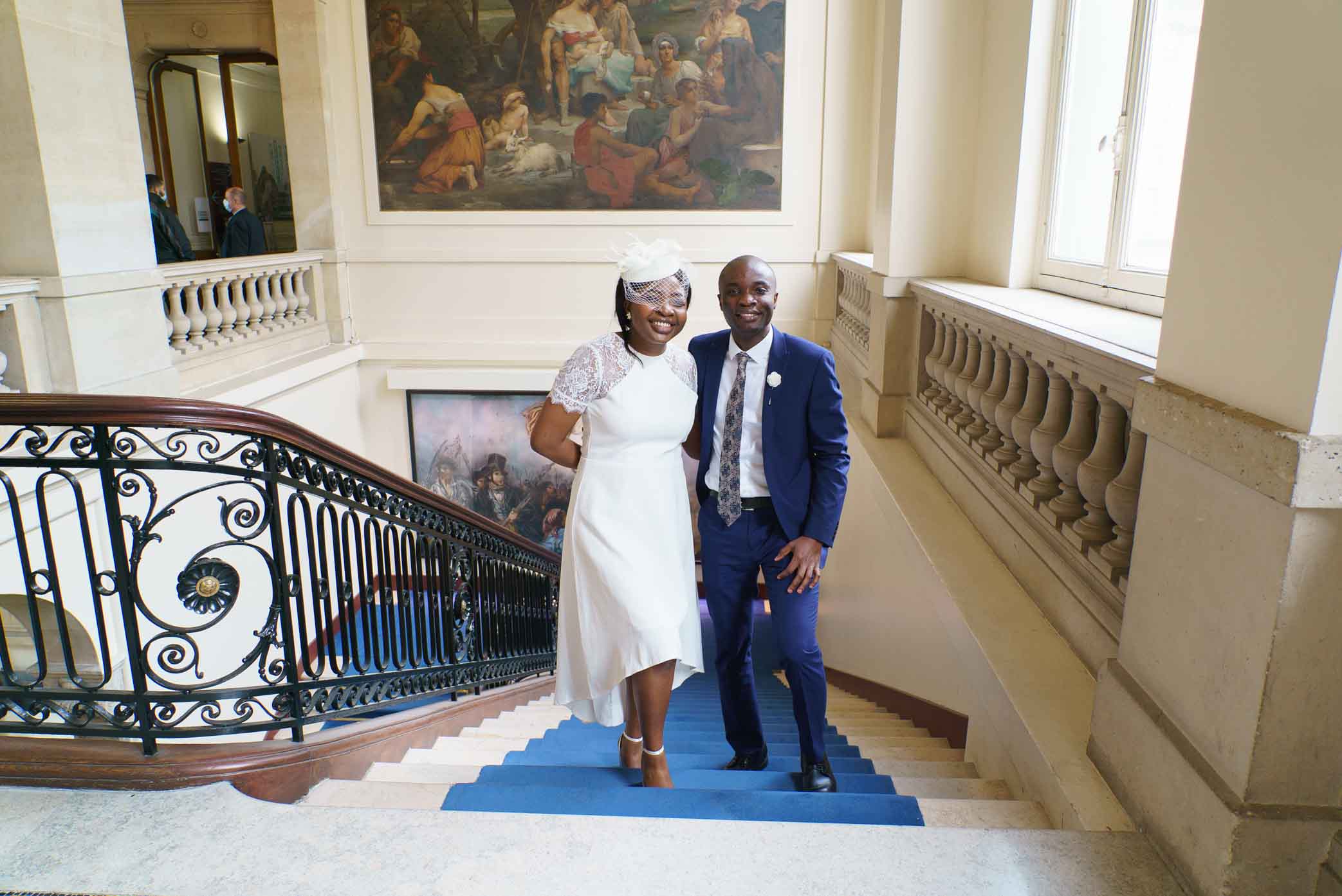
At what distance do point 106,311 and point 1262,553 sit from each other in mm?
6678

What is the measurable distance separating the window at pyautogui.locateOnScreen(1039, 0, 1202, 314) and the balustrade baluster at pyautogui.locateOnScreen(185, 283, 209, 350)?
693 cm

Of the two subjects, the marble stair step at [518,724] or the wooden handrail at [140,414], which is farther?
the marble stair step at [518,724]

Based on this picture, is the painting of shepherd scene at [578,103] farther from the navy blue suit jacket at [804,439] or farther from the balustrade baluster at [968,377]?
the navy blue suit jacket at [804,439]

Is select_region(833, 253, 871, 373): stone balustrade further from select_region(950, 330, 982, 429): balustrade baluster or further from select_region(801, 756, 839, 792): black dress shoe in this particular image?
select_region(801, 756, 839, 792): black dress shoe

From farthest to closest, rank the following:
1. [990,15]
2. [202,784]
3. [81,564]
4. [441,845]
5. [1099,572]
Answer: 1. [81,564]
2. [990,15]
3. [1099,572]
4. [202,784]
5. [441,845]

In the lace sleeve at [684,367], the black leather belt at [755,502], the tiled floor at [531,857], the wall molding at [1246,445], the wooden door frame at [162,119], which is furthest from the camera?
the wooden door frame at [162,119]

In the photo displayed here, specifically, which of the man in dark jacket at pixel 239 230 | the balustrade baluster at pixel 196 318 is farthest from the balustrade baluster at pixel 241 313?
the man in dark jacket at pixel 239 230

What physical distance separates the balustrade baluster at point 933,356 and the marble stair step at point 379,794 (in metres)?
3.61

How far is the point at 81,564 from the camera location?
227 inches

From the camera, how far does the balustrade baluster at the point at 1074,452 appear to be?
303 cm

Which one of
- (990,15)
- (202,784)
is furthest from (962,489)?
(202,784)

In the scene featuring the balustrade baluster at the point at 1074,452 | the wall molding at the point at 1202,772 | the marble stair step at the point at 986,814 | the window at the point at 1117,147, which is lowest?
the marble stair step at the point at 986,814

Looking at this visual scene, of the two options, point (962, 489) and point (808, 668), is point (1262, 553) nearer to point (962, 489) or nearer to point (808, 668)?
point (808, 668)

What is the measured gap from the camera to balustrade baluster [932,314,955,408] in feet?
16.1
